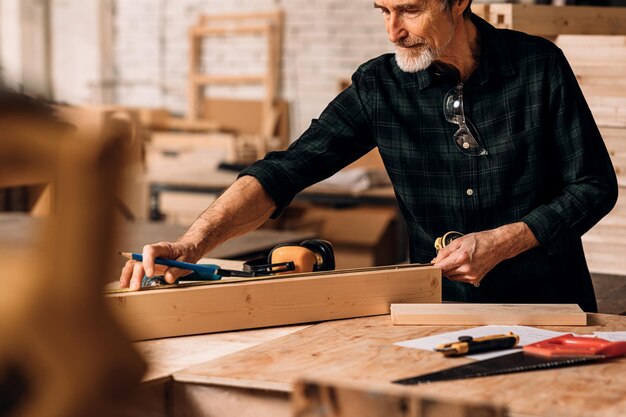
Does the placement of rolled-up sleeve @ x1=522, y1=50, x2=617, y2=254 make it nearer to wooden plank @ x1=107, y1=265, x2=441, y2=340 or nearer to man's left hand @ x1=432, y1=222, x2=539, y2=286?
man's left hand @ x1=432, y1=222, x2=539, y2=286

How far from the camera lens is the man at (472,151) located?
7.95ft

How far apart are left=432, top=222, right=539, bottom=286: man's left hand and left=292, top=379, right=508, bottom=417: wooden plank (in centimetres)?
126

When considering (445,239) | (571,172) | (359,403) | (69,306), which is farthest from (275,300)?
(69,306)

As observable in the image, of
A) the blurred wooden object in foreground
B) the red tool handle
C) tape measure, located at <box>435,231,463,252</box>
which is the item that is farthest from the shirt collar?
the blurred wooden object in foreground

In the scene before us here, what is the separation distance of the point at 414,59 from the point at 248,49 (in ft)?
25.9

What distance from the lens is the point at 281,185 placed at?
8.27ft

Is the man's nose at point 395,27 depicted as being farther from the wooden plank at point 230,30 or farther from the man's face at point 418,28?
the wooden plank at point 230,30

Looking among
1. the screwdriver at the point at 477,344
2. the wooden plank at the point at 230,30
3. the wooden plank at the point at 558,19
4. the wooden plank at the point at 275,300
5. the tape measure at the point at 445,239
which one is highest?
the wooden plank at the point at 230,30

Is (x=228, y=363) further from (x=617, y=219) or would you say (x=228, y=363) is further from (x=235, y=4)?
(x=235, y=4)

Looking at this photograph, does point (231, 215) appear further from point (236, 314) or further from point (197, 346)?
point (197, 346)

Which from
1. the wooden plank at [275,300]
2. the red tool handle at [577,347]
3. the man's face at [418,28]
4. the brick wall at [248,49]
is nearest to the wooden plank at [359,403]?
the red tool handle at [577,347]

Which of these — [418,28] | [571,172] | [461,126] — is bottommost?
[571,172]

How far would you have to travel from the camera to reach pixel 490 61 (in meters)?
2.53

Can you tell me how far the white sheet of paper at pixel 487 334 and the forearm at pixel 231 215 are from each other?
66cm
